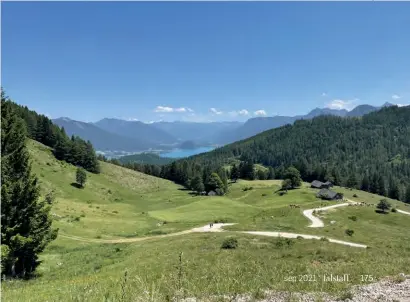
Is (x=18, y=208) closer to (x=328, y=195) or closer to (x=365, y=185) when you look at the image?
(x=328, y=195)

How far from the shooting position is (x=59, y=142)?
135625 millimetres

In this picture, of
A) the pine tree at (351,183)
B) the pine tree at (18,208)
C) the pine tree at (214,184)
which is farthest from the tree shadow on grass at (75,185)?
the pine tree at (351,183)

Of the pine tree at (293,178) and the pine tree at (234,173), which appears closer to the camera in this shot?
the pine tree at (293,178)

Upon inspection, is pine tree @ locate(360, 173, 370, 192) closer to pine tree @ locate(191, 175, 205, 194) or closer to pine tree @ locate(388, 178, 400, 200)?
pine tree @ locate(388, 178, 400, 200)

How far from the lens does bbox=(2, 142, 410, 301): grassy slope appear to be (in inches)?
491

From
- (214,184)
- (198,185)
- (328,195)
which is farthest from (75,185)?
(328,195)

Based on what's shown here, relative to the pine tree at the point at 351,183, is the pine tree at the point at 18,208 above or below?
above

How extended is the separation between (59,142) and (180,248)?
117 meters

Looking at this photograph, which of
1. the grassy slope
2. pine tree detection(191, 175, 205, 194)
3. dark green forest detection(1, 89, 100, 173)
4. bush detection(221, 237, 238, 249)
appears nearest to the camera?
the grassy slope

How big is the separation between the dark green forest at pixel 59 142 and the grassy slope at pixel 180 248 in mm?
6476

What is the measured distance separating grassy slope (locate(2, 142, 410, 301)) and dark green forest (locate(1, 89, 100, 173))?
255 inches

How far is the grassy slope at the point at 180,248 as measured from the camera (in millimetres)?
12469

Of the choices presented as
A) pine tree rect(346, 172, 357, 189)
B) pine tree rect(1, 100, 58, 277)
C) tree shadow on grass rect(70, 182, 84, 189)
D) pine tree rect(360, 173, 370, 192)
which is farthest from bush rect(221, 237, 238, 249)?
pine tree rect(360, 173, 370, 192)

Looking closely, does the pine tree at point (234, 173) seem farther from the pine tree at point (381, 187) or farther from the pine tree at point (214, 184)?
the pine tree at point (381, 187)
